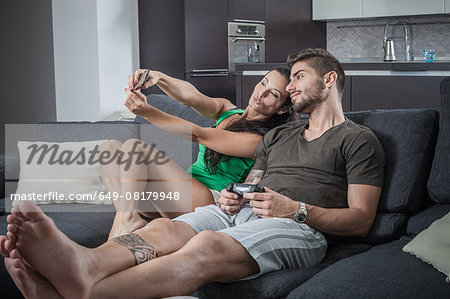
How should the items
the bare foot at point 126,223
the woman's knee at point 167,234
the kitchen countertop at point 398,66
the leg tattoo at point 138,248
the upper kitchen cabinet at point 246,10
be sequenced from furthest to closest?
the upper kitchen cabinet at point 246,10 → the kitchen countertop at point 398,66 → the bare foot at point 126,223 → the woman's knee at point 167,234 → the leg tattoo at point 138,248

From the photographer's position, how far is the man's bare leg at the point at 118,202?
2.27 metres

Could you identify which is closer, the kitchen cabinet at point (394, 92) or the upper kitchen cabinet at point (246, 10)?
the kitchen cabinet at point (394, 92)

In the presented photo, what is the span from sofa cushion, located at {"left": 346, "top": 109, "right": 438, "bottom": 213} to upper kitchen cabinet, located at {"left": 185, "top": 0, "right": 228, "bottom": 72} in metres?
4.04

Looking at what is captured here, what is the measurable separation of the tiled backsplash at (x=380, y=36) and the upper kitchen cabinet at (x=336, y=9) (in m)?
0.29

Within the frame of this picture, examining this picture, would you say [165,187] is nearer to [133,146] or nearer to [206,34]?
[133,146]

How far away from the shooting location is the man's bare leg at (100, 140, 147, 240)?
2.27 meters

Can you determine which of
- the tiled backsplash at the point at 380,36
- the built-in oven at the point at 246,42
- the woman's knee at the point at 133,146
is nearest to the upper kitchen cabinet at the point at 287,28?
the built-in oven at the point at 246,42

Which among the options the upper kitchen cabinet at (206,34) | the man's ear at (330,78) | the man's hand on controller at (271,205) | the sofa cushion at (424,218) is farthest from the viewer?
the upper kitchen cabinet at (206,34)

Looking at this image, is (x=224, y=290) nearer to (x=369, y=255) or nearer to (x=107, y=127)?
(x=369, y=255)

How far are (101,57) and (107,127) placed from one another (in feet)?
9.30

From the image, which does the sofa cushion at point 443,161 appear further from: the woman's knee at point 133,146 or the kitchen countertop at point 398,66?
the kitchen countertop at point 398,66

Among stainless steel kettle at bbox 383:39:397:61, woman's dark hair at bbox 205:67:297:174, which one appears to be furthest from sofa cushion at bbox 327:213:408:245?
stainless steel kettle at bbox 383:39:397:61

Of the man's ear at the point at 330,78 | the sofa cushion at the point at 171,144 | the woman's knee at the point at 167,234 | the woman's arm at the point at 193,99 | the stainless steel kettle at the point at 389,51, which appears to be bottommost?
the woman's knee at the point at 167,234

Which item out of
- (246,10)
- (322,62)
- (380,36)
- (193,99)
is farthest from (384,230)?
(380,36)
